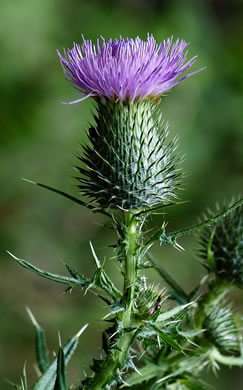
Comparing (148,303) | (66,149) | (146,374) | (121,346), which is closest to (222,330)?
(146,374)

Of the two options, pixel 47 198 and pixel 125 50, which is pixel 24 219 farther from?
pixel 125 50

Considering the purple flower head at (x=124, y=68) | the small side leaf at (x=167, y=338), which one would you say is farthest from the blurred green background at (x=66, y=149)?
the small side leaf at (x=167, y=338)

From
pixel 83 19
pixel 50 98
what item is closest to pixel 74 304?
Answer: pixel 50 98

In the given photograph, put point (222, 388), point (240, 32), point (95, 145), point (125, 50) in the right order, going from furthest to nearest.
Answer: point (240, 32), point (222, 388), point (95, 145), point (125, 50)

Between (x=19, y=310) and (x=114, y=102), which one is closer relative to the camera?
(x=114, y=102)

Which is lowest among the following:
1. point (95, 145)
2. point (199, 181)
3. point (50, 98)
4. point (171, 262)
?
point (171, 262)

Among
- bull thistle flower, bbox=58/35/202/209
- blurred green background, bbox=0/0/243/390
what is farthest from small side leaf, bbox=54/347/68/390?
blurred green background, bbox=0/0/243/390

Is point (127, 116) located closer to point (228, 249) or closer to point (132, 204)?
point (132, 204)
